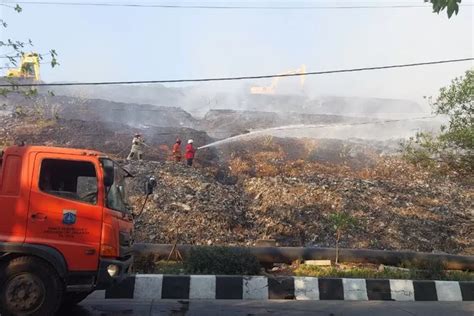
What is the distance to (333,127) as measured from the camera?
31.4 m

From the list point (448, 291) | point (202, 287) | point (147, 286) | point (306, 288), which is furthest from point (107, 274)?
point (448, 291)

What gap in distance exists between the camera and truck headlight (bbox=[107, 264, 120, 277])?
577cm

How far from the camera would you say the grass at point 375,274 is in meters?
8.36

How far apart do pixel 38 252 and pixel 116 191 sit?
1.15 m

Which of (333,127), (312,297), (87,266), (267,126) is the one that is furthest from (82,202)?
(333,127)

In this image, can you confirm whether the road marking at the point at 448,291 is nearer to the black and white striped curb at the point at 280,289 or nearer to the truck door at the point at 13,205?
the black and white striped curb at the point at 280,289

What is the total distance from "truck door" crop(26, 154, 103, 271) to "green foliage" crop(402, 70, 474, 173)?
31.9 ft

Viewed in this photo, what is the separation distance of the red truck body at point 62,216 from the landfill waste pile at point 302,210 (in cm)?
499

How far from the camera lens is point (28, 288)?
5.52m

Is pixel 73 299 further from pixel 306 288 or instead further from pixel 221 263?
pixel 306 288

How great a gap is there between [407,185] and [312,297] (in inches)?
330

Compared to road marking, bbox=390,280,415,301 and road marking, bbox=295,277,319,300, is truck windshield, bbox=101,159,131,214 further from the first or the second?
road marking, bbox=390,280,415,301

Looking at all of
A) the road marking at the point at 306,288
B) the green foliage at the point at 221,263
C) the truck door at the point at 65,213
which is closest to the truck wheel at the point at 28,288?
the truck door at the point at 65,213

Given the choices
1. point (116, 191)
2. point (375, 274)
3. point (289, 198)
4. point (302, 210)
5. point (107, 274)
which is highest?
point (289, 198)
